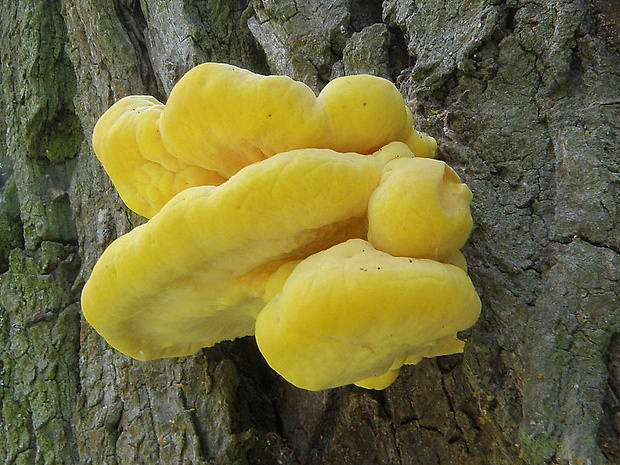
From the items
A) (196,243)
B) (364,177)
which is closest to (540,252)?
(364,177)

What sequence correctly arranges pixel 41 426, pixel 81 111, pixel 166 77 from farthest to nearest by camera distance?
pixel 81 111 < pixel 166 77 < pixel 41 426

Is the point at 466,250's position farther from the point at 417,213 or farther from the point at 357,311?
the point at 357,311

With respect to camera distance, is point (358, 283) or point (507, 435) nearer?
point (358, 283)

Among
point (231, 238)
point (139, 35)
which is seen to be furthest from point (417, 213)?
point (139, 35)

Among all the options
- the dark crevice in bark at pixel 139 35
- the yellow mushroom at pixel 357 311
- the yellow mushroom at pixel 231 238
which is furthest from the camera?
the dark crevice in bark at pixel 139 35

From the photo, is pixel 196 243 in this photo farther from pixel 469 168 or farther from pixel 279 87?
pixel 469 168

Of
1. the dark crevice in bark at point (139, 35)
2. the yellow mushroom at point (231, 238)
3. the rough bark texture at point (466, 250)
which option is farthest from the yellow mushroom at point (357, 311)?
the dark crevice in bark at point (139, 35)

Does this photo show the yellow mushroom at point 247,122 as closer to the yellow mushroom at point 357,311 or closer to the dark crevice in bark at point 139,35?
the yellow mushroom at point 357,311
